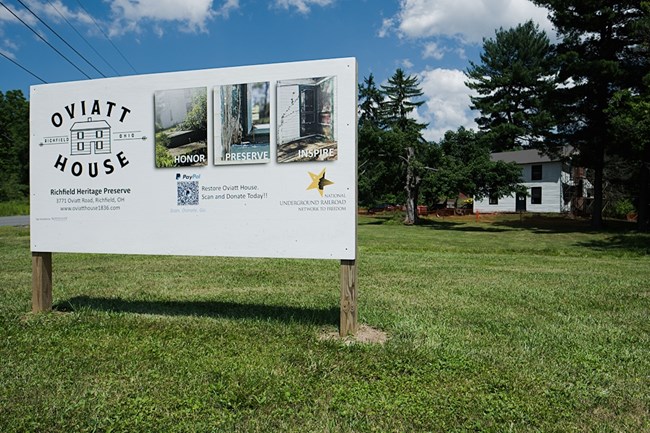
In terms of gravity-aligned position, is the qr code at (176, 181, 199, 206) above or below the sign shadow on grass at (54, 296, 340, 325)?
above

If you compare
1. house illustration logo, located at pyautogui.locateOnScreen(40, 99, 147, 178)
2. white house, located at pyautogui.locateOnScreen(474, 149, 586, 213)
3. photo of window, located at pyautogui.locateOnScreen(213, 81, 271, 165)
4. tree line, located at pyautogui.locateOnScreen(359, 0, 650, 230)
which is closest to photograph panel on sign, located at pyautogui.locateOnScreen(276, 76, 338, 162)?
photo of window, located at pyautogui.locateOnScreen(213, 81, 271, 165)

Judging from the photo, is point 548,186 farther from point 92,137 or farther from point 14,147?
point 14,147

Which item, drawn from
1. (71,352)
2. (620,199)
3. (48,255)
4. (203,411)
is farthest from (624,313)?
(620,199)

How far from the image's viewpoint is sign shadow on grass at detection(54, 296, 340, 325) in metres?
5.90

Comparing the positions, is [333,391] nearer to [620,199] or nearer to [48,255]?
[48,255]

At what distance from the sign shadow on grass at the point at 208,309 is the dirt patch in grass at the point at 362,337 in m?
0.43

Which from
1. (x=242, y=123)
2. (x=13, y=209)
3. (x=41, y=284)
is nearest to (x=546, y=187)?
(x=242, y=123)

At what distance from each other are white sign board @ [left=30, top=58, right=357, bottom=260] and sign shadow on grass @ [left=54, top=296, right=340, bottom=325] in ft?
3.07

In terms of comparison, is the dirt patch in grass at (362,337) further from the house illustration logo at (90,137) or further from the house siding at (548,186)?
the house siding at (548,186)

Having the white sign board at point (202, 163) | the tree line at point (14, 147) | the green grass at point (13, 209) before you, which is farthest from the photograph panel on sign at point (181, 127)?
the tree line at point (14, 147)

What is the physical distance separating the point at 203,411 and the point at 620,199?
4783 centimetres

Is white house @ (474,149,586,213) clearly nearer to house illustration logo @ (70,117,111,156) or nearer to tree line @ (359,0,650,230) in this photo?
tree line @ (359,0,650,230)

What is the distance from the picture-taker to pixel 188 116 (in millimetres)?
5512

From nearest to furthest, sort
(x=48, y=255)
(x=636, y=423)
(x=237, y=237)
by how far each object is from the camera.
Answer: (x=636, y=423)
(x=237, y=237)
(x=48, y=255)
